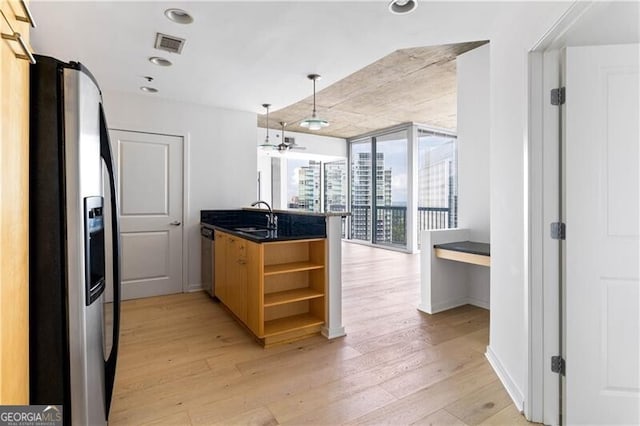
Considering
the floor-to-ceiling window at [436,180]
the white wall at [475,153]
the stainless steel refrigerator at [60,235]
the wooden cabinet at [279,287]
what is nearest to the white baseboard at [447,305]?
the white wall at [475,153]

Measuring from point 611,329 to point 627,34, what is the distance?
1502mm

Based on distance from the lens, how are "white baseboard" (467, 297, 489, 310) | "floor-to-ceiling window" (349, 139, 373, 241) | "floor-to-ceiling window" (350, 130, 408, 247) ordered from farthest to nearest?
"floor-to-ceiling window" (349, 139, 373, 241) → "floor-to-ceiling window" (350, 130, 408, 247) → "white baseboard" (467, 297, 489, 310)

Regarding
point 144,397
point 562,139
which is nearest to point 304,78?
point 562,139

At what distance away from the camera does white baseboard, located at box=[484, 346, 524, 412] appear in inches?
74.6

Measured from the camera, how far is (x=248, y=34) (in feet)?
8.61

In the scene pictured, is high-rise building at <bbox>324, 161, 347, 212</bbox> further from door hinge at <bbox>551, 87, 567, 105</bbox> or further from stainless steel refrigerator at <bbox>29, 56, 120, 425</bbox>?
stainless steel refrigerator at <bbox>29, 56, 120, 425</bbox>

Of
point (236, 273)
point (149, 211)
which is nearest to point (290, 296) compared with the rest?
point (236, 273)

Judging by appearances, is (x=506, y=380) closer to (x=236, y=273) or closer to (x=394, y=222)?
(x=236, y=273)

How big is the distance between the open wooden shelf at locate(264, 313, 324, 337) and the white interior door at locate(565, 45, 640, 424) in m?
1.85

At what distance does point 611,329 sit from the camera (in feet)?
5.43

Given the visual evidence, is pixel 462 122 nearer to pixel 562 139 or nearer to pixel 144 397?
pixel 562 139

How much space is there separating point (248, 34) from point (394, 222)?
585 centimetres

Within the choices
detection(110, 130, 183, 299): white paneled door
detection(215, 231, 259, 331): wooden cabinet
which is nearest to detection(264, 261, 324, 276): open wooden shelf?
detection(215, 231, 259, 331): wooden cabinet

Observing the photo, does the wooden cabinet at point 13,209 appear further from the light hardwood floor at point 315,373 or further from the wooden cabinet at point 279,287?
the wooden cabinet at point 279,287
